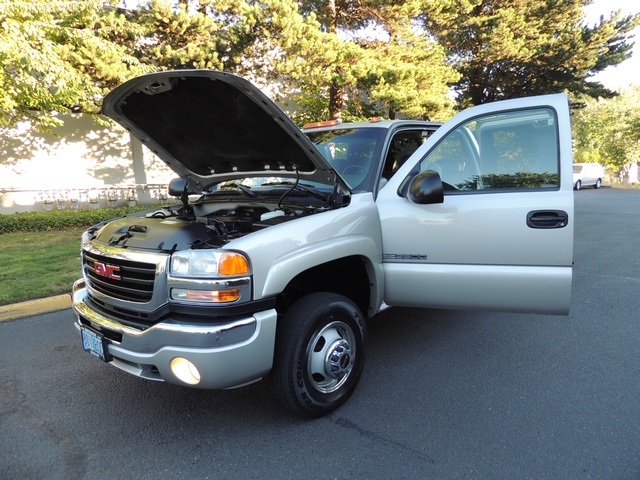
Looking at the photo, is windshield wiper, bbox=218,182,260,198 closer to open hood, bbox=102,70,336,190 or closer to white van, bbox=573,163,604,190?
open hood, bbox=102,70,336,190

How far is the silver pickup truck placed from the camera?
2.34 metres

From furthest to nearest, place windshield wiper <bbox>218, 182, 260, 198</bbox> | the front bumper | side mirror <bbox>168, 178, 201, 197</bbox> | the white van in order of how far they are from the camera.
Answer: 1. the white van
2. side mirror <bbox>168, 178, 201, 197</bbox>
3. windshield wiper <bbox>218, 182, 260, 198</bbox>
4. the front bumper

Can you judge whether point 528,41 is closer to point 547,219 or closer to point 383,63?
point 383,63

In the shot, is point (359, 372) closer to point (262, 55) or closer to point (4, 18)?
point (4, 18)

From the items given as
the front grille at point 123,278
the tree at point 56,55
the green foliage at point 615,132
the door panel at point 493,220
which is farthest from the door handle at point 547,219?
the green foliage at point 615,132

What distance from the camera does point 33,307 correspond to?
16.8 ft

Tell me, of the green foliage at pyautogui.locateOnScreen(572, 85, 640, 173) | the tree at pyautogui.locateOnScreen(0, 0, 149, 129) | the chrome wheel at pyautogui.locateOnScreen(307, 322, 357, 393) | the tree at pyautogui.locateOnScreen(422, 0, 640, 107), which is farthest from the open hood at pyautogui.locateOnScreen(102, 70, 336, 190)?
the green foliage at pyautogui.locateOnScreen(572, 85, 640, 173)

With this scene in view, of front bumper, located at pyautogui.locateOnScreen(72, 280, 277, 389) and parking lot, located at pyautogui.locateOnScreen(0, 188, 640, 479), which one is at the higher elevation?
front bumper, located at pyautogui.locateOnScreen(72, 280, 277, 389)

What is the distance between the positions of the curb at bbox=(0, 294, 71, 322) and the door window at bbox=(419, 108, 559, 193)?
4564 mm

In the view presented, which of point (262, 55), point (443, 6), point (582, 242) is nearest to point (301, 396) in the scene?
point (582, 242)

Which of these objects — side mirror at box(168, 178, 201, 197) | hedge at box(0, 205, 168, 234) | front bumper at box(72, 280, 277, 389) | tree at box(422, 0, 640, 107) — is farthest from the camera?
tree at box(422, 0, 640, 107)

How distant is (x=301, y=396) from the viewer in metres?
2.64

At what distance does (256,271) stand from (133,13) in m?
11.8

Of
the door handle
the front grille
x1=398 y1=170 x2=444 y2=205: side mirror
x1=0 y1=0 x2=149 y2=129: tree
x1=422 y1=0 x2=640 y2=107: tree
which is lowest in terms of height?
the front grille
